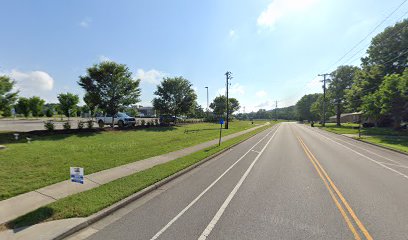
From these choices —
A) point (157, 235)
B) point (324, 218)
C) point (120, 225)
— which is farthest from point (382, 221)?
point (120, 225)

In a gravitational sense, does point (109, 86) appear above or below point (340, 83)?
below

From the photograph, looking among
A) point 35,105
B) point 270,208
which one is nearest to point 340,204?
point 270,208

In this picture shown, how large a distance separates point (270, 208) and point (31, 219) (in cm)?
570

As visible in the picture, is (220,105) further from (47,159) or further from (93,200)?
(93,200)

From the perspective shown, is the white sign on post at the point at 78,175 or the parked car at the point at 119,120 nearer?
the white sign on post at the point at 78,175

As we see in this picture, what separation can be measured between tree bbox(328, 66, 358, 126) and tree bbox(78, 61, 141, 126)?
57.4m

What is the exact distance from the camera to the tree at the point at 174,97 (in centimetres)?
4031

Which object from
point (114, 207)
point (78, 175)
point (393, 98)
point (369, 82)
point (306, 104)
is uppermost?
point (306, 104)

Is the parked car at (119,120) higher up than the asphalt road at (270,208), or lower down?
higher up

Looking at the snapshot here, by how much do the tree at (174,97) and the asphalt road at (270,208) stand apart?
3123 cm

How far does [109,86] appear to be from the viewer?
24734mm

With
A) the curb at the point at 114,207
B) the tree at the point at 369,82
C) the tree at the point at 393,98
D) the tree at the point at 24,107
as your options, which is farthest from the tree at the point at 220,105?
the curb at the point at 114,207

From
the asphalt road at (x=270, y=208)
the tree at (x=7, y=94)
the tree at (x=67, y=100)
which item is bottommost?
the asphalt road at (x=270, y=208)

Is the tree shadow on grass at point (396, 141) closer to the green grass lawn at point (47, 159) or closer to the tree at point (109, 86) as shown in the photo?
Answer: the green grass lawn at point (47, 159)
